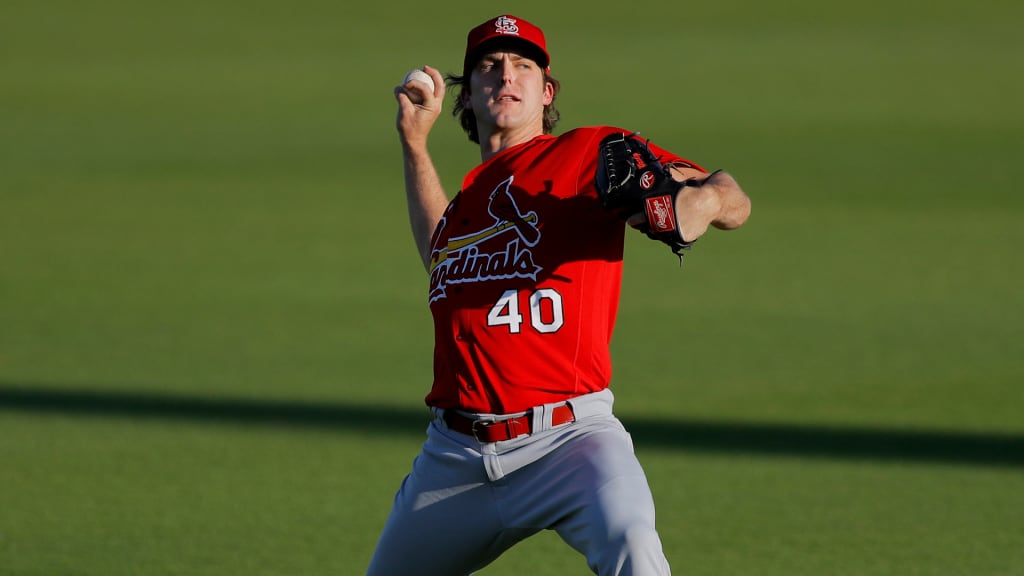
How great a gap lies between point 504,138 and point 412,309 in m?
7.16

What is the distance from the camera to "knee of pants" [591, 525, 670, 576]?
4020 mm

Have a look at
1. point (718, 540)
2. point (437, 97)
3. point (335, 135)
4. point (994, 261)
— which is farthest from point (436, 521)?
point (335, 135)

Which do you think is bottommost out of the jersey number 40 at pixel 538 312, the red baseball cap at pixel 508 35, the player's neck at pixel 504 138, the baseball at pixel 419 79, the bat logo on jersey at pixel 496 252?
the jersey number 40 at pixel 538 312

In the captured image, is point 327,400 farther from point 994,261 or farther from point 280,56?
point 280,56

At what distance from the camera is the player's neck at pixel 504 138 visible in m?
4.85

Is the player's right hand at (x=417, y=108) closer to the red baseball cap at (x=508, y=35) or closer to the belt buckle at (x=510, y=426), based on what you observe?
the red baseball cap at (x=508, y=35)

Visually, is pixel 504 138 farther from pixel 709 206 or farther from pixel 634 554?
pixel 634 554

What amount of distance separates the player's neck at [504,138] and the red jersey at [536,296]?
0.30 meters

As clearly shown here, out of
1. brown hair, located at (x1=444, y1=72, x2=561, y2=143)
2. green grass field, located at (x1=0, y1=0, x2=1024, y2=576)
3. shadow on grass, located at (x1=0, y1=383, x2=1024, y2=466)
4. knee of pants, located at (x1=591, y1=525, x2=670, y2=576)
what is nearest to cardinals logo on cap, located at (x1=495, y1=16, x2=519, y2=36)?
brown hair, located at (x1=444, y1=72, x2=561, y2=143)

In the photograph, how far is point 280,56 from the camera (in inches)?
1070

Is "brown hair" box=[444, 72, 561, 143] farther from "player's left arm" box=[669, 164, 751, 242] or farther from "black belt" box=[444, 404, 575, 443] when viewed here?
"black belt" box=[444, 404, 575, 443]

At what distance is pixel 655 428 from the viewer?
862 centimetres

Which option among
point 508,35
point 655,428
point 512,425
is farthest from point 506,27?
point 655,428

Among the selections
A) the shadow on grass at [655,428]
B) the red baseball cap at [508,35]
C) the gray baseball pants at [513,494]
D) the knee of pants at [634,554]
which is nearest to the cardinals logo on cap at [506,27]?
the red baseball cap at [508,35]
